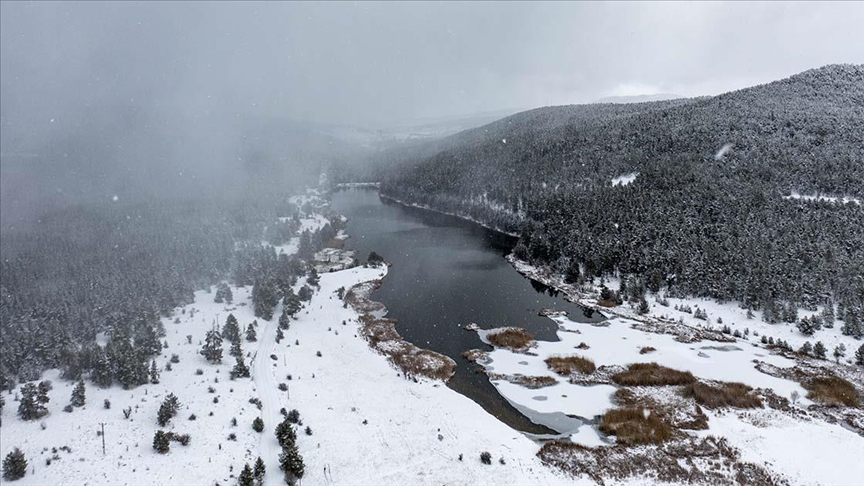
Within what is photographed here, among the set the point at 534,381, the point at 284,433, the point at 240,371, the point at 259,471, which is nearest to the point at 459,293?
the point at 534,381

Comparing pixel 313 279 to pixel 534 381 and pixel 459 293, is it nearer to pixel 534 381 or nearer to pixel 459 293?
pixel 459 293

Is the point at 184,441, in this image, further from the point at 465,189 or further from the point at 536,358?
the point at 465,189

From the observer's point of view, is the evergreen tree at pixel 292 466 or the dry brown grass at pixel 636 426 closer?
the evergreen tree at pixel 292 466

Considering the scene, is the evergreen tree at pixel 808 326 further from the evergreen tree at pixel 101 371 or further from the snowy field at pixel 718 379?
the evergreen tree at pixel 101 371

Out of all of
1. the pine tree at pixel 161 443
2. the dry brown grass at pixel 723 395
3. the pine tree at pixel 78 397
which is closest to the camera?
the pine tree at pixel 161 443

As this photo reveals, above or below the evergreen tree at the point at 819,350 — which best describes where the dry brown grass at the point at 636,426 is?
below

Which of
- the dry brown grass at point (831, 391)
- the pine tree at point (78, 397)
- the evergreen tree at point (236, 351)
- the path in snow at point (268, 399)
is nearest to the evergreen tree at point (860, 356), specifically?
the dry brown grass at point (831, 391)

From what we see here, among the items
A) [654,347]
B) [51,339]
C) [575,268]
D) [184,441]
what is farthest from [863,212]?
[51,339]
